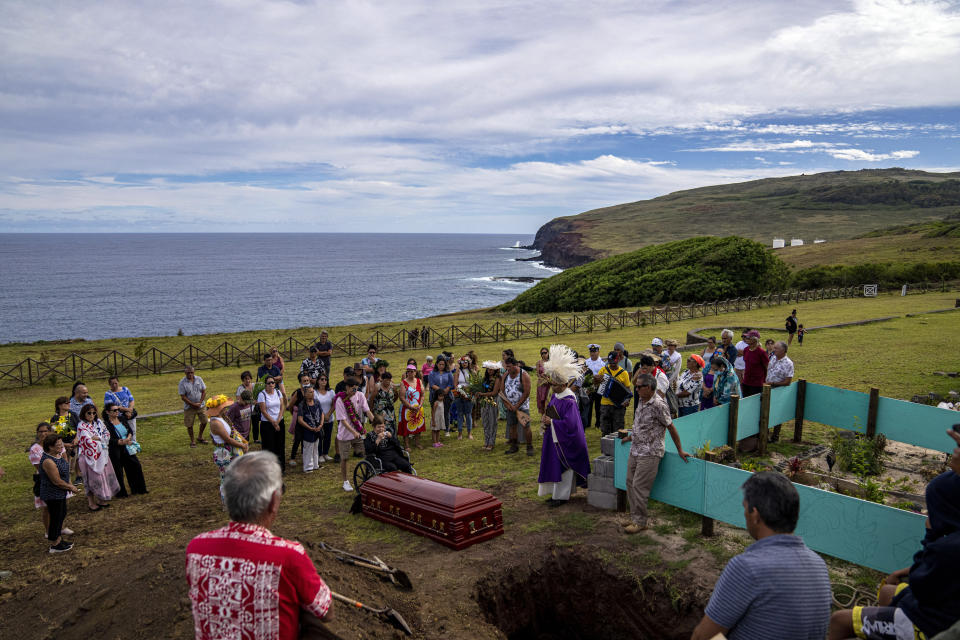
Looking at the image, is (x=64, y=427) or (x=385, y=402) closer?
(x=64, y=427)

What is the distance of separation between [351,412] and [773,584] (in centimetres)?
768

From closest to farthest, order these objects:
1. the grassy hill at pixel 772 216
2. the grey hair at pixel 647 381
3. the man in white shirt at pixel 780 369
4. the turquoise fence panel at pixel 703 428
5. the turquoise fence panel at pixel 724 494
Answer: the turquoise fence panel at pixel 724 494 < the grey hair at pixel 647 381 < the turquoise fence panel at pixel 703 428 < the man in white shirt at pixel 780 369 < the grassy hill at pixel 772 216

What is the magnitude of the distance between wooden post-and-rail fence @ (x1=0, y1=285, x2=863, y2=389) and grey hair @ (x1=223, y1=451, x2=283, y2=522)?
2461 centimetres

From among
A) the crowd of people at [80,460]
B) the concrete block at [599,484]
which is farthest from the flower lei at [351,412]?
the concrete block at [599,484]

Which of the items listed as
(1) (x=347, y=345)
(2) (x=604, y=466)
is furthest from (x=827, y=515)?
(1) (x=347, y=345)

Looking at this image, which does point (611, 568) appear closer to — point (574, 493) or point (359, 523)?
point (574, 493)

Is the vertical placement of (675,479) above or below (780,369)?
below

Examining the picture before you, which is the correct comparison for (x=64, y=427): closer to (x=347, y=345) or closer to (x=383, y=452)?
(x=383, y=452)

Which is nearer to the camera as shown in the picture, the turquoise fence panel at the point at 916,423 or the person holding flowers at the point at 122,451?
the turquoise fence panel at the point at 916,423

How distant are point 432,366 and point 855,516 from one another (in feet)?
31.3

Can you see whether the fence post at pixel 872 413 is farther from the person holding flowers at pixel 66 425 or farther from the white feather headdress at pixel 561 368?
the person holding flowers at pixel 66 425

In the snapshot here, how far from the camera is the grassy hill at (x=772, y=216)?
130 meters

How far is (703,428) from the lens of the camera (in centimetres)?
884

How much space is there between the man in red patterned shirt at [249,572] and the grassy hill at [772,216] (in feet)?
395
